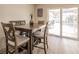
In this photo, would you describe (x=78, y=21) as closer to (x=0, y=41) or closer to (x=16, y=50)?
(x=16, y=50)

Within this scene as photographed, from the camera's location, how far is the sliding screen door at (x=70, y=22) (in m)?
1.81

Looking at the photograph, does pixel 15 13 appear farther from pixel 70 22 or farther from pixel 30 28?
pixel 70 22

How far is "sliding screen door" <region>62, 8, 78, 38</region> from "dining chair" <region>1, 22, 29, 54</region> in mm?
734

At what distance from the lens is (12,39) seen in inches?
70.3

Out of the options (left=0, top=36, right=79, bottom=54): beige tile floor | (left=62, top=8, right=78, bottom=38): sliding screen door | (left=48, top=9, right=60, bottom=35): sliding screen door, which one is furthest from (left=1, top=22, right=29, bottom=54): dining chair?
(left=62, top=8, right=78, bottom=38): sliding screen door

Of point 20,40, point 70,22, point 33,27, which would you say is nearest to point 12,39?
point 20,40

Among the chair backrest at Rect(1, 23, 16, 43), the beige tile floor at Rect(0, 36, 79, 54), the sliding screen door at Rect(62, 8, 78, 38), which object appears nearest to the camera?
the chair backrest at Rect(1, 23, 16, 43)

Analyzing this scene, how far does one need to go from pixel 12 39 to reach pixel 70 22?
104 centimetres

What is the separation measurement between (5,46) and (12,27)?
43 centimetres

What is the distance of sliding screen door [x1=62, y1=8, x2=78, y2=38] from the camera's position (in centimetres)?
181

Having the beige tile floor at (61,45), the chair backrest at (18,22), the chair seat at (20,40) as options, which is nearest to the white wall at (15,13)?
the chair backrest at (18,22)

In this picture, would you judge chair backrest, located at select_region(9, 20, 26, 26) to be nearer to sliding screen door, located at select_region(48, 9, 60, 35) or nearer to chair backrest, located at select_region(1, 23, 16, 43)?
chair backrest, located at select_region(1, 23, 16, 43)

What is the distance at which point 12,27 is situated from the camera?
1.69m
